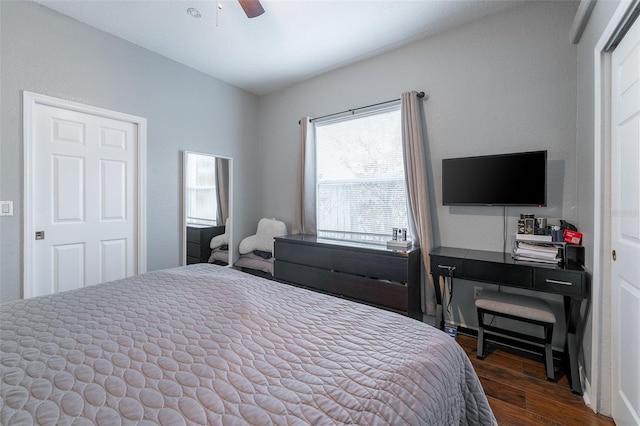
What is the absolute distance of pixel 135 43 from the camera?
2906 millimetres

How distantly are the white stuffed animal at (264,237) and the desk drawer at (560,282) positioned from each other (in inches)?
108

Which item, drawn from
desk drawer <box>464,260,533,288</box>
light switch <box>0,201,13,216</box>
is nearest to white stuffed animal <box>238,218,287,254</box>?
light switch <box>0,201,13,216</box>

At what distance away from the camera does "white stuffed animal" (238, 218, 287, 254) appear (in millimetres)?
3801

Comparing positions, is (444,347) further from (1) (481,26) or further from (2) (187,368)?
(1) (481,26)

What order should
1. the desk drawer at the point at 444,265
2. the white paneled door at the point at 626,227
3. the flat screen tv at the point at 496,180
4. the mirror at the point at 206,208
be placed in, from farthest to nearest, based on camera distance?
the mirror at the point at 206,208 < the desk drawer at the point at 444,265 < the flat screen tv at the point at 496,180 < the white paneled door at the point at 626,227

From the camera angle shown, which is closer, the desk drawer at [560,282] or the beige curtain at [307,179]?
the desk drawer at [560,282]

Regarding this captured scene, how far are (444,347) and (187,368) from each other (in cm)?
91

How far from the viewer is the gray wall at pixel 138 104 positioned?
2.22 meters

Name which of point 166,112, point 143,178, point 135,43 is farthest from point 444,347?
→ point 135,43

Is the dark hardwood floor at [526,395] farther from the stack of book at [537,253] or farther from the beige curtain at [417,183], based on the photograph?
the stack of book at [537,253]

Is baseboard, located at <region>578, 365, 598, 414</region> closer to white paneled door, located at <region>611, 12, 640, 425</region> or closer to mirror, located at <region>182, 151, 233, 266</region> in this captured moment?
white paneled door, located at <region>611, 12, 640, 425</region>

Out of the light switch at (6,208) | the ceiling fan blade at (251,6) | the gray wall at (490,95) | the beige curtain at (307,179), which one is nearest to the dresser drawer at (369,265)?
the gray wall at (490,95)

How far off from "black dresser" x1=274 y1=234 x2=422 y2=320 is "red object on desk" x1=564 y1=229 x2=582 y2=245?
1077 mm

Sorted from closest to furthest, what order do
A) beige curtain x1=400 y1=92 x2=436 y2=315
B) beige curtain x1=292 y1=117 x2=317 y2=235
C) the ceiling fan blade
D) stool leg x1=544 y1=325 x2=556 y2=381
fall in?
the ceiling fan blade, stool leg x1=544 y1=325 x2=556 y2=381, beige curtain x1=400 y1=92 x2=436 y2=315, beige curtain x1=292 y1=117 x2=317 y2=235
